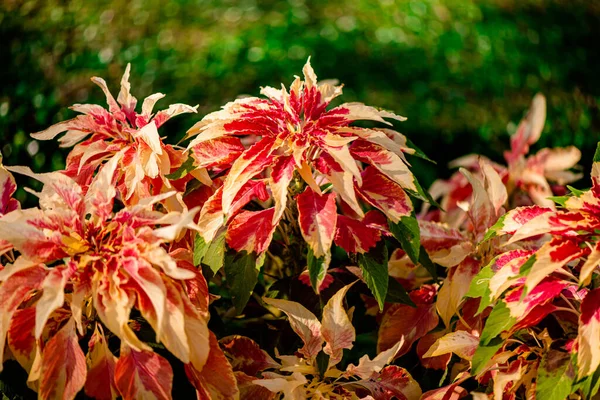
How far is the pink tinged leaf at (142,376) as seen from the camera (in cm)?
103

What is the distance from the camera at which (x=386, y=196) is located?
1.20 meters

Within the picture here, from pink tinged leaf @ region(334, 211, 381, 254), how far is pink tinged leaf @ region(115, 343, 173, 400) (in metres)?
0.35

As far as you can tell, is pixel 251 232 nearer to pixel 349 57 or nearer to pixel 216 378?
pixel 216 378

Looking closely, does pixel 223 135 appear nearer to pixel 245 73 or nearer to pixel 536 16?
pixel 245 73

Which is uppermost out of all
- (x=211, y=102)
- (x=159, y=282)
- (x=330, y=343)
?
(x=159, y=282)

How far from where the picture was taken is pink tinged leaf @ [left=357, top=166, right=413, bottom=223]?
1170mm

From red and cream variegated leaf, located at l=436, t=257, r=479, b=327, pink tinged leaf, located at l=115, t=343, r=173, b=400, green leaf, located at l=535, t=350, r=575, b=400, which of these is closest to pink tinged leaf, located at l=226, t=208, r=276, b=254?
pink tinged leaf, located at l=115, t=343, r=173, b=400

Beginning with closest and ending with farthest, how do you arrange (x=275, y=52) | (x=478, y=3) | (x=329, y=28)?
(x=275, y=52) → (x=329, y=28) → (x=478, y=3)

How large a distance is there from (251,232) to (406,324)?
352 mm

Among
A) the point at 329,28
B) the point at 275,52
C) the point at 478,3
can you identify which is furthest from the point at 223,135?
the point at 478,3

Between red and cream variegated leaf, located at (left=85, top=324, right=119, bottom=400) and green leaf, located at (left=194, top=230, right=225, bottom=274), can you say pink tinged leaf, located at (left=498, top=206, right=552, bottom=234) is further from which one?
red and cream variegated leaf, located at (left=85, top=324, right=119, bottom=400)

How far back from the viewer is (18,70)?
2.90 meters

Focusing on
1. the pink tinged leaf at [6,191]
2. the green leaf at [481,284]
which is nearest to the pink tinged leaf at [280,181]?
the green leaf at [481,284]

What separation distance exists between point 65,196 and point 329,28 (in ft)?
9.32
